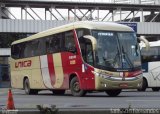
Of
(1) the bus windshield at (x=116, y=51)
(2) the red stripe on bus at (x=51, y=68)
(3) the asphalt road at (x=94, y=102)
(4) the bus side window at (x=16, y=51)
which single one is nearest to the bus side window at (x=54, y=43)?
(2) the red stripe on bus at (x=51, y=68)

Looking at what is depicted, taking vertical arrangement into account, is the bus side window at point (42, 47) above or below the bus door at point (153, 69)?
above

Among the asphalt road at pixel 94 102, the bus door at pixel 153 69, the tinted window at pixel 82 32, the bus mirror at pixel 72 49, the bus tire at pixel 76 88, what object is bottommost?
the asphalt road at pixel 94 102

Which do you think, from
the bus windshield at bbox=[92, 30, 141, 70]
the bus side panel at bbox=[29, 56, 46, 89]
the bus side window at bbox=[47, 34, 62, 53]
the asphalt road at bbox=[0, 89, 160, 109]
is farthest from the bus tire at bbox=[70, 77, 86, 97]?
the bus side panel at bbox=[29, 56, 46, 89]

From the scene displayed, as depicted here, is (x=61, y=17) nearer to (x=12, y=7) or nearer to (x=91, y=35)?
(x=12, y=7)

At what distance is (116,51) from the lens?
2317 cm

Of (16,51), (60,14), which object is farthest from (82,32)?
(60,14)

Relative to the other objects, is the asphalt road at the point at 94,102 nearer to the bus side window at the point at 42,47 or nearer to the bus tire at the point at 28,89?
the bus side window at the point at 42,47

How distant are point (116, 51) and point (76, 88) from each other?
2.69 m

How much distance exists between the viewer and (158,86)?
33.6 meters

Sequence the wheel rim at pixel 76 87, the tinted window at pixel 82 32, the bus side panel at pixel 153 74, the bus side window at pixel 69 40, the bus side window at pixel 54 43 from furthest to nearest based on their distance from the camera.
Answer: the bus side panel at pixel 153 74
the bus side window at pixel 54 43
the bus side window at pixel 69 40
the wheel rim at pixel 76 87
the tinted window at pixel 82 32

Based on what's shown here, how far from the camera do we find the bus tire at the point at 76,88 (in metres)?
23.7

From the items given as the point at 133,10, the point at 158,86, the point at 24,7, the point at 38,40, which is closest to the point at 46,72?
the point at 38,40

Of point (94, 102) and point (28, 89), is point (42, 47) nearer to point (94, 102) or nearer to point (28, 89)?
point (28, 89)

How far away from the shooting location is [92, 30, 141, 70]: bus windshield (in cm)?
2283
